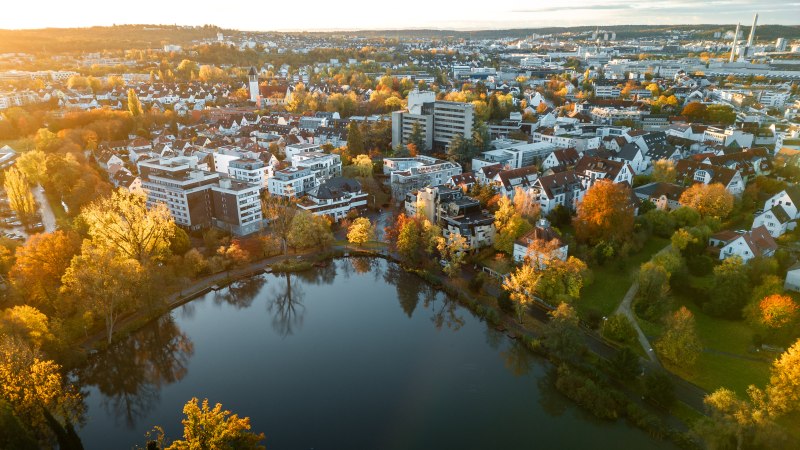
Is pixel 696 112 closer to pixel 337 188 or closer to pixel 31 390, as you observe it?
pixel 337 188

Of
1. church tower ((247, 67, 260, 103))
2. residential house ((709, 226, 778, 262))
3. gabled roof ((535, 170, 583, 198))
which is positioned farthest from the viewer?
church tower ((247, 67, 260, 103))

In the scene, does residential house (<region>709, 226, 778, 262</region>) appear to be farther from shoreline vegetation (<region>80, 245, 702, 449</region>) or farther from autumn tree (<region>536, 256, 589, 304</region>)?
shoreline vegetation (<region>80, 245, 702, 449</region>)

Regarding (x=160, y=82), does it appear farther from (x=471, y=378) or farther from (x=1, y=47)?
(x=471, y=378)

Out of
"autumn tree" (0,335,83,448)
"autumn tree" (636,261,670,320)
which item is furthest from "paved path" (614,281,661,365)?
"autumn tree" (0,335,83,448)

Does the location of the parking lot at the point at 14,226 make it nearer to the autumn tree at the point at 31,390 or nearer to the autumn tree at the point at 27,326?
the autumn tree at the point at 27,326

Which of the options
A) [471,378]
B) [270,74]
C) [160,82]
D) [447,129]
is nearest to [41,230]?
[471,378]
